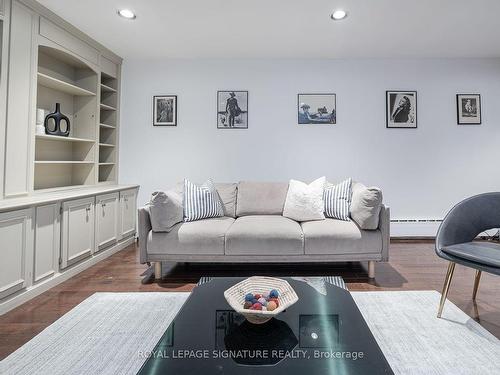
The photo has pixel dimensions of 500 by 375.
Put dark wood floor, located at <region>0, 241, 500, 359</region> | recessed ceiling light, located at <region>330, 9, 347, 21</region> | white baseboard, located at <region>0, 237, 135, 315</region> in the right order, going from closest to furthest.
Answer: dark wood floor, located at <region>0, 241, 500, 359</region>
white baseboard, located at <region>0, 237, 135, 315</region>
recessed ceiling light, located at <region>330, 9, 347, 21</region>

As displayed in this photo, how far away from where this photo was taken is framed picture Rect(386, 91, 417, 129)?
3.95 meters

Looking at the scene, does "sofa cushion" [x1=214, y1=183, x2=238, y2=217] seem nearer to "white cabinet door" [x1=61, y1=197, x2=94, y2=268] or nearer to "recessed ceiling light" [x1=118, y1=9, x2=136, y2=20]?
"white cabinet door" [x1=61, y1=197, x2=94, y2=268]

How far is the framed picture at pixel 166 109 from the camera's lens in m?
4.01

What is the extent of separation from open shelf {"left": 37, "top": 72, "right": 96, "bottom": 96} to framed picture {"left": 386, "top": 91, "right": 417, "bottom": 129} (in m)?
3.83

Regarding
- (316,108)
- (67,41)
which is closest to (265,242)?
(316,108)

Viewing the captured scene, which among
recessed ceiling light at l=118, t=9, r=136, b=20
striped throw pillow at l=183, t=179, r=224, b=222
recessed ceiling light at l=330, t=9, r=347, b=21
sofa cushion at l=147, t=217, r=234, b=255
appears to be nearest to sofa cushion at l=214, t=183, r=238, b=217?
striped throw pillow at l=183, t=179, r=224, b=222

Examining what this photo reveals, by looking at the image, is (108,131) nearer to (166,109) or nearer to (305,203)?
(166,109)

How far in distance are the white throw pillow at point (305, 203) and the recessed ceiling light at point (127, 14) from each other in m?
2.38

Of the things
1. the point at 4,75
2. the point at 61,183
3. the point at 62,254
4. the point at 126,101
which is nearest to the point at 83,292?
the point at 62,254

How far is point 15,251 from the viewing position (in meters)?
2.12

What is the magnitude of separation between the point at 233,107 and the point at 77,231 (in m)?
2.41

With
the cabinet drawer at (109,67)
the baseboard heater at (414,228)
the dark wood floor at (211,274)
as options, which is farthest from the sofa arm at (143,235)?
the baseboard heater at (414,228)

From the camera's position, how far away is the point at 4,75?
2.30m

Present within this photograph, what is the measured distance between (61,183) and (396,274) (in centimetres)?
380
